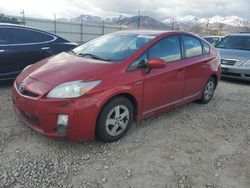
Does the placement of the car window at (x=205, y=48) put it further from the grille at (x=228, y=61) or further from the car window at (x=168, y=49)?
the grille at (x=228, y=61)

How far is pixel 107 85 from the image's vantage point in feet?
10.5

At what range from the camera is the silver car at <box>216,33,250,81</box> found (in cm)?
753

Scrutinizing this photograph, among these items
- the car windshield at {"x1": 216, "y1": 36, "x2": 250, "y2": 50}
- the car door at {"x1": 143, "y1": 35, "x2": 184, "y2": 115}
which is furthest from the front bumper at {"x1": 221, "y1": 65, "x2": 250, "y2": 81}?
the car door at {"x1": 143, "y1": 35, "x2": 184, "y2": 115}

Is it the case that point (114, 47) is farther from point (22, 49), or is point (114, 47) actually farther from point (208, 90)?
point (22, 49)

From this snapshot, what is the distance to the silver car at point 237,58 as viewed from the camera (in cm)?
753

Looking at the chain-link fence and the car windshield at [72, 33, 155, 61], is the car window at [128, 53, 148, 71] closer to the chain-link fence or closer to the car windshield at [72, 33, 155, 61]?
the car windshield at [72, 33, 155, 61]

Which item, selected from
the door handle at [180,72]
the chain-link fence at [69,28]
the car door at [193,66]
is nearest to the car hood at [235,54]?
the car door at [193,66]

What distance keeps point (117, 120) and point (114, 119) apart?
0.06 m

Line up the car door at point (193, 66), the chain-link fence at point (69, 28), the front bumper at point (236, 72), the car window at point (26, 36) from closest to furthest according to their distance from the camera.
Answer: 1. the car door at point (193, 66)
2. the car window at point (26, 36)
3. the front bumper at point (236, 72)
4. the chain-link fence at point (69, 28)

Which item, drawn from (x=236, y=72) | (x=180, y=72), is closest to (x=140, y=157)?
(x=180, y=72)

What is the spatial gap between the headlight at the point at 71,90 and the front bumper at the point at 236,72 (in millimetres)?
5789

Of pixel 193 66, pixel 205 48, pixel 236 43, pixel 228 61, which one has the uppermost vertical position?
pixel 205 48

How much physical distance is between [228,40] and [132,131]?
6.58 m

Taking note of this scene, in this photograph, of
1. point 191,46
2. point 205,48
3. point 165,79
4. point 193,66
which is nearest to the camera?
point 165,79
